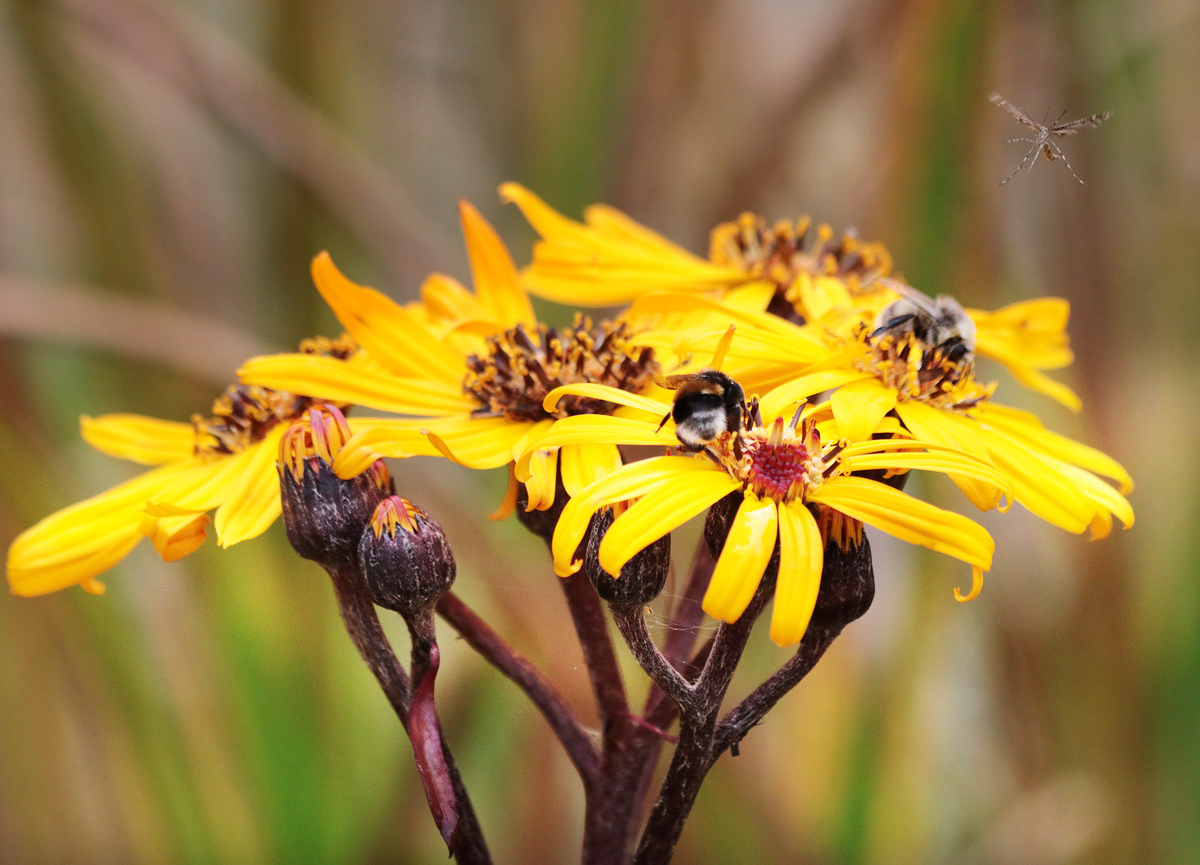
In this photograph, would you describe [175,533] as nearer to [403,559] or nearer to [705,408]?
[403,559]

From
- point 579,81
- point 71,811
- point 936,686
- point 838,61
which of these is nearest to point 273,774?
point 71,811

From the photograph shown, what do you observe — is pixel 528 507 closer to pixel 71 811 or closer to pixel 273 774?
pixel 273 774

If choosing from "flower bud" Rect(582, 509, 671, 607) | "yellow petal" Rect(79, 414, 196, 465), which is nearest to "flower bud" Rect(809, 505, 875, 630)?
"flower bud" Rect(582, 509, 671, 607)

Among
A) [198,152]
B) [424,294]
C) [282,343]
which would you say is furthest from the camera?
[198,152]

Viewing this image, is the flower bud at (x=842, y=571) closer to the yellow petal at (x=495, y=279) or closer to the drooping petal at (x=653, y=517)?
the drooping petal at (x=653, y=517)

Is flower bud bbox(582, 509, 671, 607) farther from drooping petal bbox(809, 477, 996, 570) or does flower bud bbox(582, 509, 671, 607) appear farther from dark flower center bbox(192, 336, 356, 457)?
dark flower center bbox(192, 336, 356, 457)

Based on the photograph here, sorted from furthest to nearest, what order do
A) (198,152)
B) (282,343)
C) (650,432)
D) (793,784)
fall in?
(198,152) → (282,343) → (793,784) → (650,432)

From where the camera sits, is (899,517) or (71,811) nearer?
(899,517)

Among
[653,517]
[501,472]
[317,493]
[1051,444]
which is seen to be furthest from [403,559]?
[501,472]
